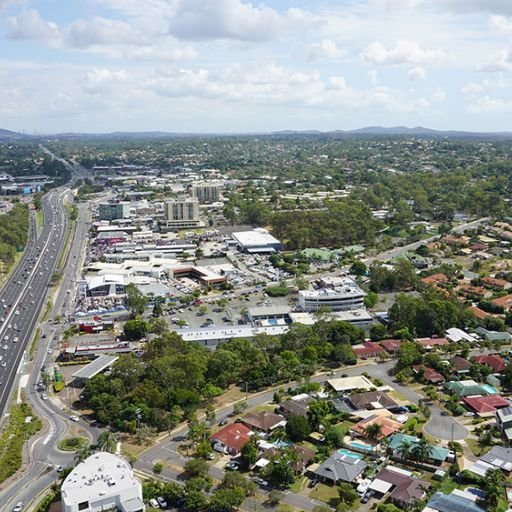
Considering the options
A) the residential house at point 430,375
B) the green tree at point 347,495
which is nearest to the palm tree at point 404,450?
the green tree at point 347,495

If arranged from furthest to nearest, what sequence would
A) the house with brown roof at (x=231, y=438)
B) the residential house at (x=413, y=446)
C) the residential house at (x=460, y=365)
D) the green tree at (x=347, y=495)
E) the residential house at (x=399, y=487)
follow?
the residential house at (x=460, y=365)
the house with brown roof at (x=231, y=438)
the residential house at (x=413, y=446)
the green tree at (x=347, y=495)
the residential house at (x=399, y=487)

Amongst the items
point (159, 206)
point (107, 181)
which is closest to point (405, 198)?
point (159, 206)

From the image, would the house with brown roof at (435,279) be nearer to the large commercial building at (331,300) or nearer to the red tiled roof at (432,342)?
the large commercial building at (331,300)

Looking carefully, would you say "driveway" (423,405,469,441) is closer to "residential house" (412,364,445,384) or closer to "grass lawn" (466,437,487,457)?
"grass lawn" (466,437,487,457)

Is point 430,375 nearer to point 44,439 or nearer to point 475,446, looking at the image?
point 475,446

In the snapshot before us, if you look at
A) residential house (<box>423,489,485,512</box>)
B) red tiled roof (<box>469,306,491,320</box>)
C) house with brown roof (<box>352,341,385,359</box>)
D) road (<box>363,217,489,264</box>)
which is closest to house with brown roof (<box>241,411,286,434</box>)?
residential house (<box>423,489,485,512</box>)
